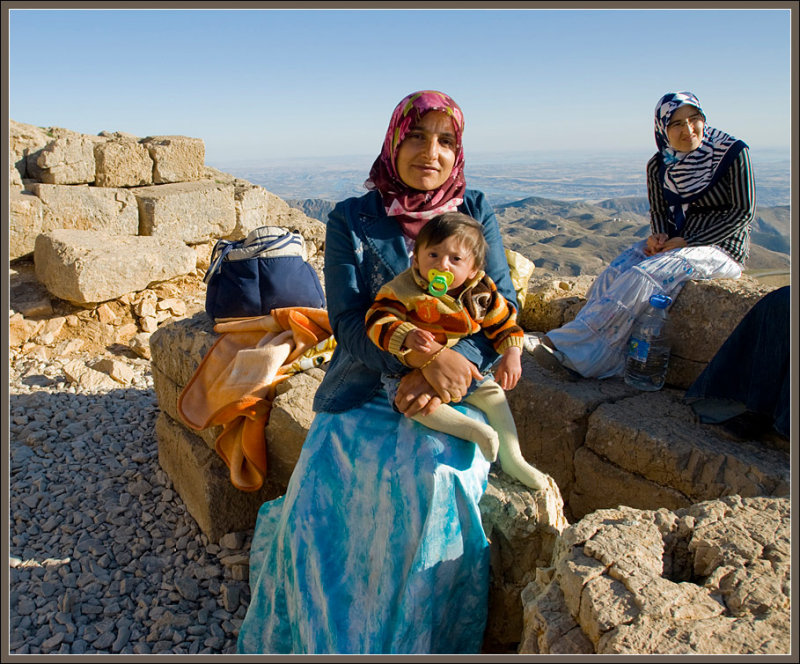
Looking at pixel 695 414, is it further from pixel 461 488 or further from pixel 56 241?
pixel 56 241

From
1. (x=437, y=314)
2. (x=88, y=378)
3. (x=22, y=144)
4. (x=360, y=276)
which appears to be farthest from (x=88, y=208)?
(x=437, y=314)

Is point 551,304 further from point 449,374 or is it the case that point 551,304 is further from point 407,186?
point 449,374

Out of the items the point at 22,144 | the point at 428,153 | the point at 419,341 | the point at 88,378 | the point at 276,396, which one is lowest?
the point at 88,378

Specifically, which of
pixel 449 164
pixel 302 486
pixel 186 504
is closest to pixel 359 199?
pixel 449 164

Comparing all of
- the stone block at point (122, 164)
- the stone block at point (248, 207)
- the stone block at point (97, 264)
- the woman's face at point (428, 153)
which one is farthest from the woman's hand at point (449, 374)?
the stone block at point (122, 164)

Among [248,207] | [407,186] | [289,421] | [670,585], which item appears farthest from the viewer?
[248,207]

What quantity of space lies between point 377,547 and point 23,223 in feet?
19.2

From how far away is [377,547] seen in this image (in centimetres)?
241

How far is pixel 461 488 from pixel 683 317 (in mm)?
2132

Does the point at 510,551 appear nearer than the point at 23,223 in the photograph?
Yes

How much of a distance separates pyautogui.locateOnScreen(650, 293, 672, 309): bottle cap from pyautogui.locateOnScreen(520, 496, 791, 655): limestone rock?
157cm

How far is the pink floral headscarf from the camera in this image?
2.72 metres

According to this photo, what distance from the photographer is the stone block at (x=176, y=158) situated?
764 centimetres

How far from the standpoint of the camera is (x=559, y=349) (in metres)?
3.93
